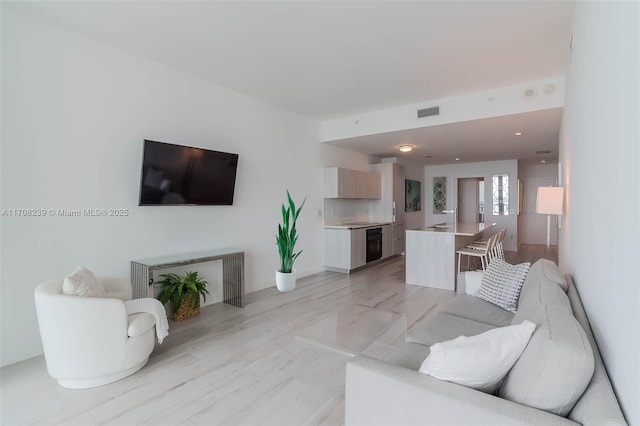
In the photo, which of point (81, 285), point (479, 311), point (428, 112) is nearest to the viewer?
point (81, 285)

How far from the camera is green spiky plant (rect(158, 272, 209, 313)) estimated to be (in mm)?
3598

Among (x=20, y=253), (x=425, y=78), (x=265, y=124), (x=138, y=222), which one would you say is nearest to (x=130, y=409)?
(x=20, y=253)

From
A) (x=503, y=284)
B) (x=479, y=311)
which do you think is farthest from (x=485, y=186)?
(x=479, y=311)

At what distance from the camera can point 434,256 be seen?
5.14 metres

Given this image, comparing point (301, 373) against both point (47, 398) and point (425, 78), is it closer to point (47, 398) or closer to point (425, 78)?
point (47, 398)

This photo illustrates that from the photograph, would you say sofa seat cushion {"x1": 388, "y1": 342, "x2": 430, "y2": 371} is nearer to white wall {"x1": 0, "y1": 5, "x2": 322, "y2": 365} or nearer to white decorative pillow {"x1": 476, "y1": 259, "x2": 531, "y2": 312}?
white decorative pillow {"x1": 476, "y1": 259, "x2": 531, "y2": 312}

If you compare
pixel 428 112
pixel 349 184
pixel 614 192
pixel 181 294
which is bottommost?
pixel 181 294

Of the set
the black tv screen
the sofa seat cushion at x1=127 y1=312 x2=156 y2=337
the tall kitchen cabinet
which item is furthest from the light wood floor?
the tall kitchen cabinet

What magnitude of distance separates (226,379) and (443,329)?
1.71 metres

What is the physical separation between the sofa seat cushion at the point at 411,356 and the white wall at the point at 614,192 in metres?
0.85

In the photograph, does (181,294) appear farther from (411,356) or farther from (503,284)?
(503,284)

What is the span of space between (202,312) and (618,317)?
156 inches

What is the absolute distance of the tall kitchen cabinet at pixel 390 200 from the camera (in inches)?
299

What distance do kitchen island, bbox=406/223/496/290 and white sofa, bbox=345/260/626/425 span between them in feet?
11.2
